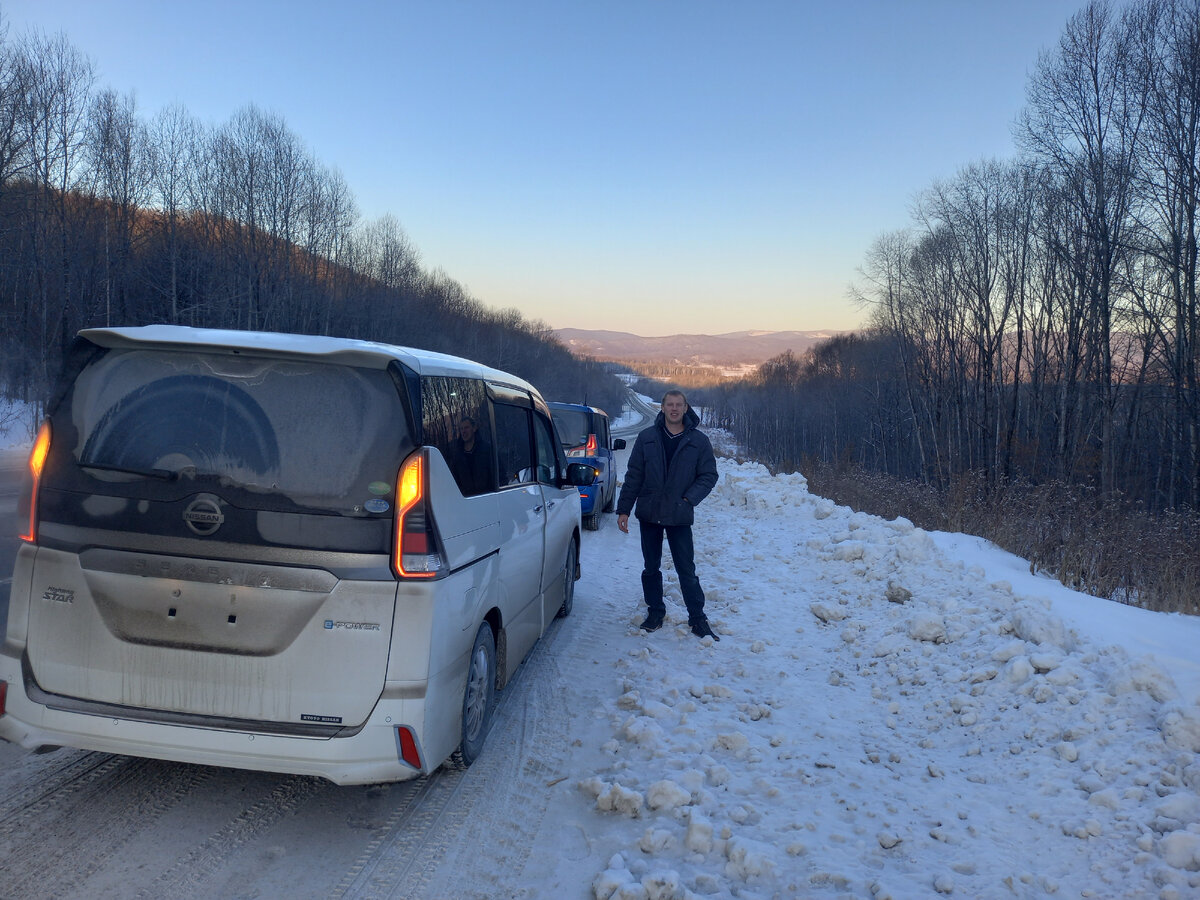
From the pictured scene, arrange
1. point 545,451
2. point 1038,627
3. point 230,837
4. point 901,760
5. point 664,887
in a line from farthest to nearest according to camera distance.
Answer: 1. point 545,451
2. point 1038,627
3. point 901,760
4. point 230,837
5. point 664,887

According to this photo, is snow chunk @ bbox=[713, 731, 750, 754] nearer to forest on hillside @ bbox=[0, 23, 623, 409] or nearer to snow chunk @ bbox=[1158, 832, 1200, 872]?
snow chunk @ bbox=[1158, 832, 1200, 872]

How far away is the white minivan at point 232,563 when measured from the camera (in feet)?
9.74

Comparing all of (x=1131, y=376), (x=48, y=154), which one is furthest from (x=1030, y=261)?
(x=48, y=154)

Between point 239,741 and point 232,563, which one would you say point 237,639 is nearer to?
point 232,563

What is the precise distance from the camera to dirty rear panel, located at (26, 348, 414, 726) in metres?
2.97

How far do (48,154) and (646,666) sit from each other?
1348 inches

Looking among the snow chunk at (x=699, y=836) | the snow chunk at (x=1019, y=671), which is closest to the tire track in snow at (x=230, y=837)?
the snow chunk at (x=699, y=836)

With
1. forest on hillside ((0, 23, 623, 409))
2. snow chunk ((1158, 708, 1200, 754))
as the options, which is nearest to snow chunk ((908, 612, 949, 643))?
snow chunk ((1158, 708, 1200, 754))

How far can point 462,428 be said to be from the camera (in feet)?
12.5

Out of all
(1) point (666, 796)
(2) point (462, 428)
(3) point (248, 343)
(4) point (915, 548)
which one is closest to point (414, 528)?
(2) point (462, 428)

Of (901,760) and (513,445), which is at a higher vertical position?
(513,445)

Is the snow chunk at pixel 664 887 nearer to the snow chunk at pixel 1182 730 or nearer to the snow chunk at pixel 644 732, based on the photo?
the snow chunk at pixel 644 732

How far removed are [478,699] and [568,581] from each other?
296 cm

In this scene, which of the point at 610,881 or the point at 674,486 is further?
the point at 674,486
